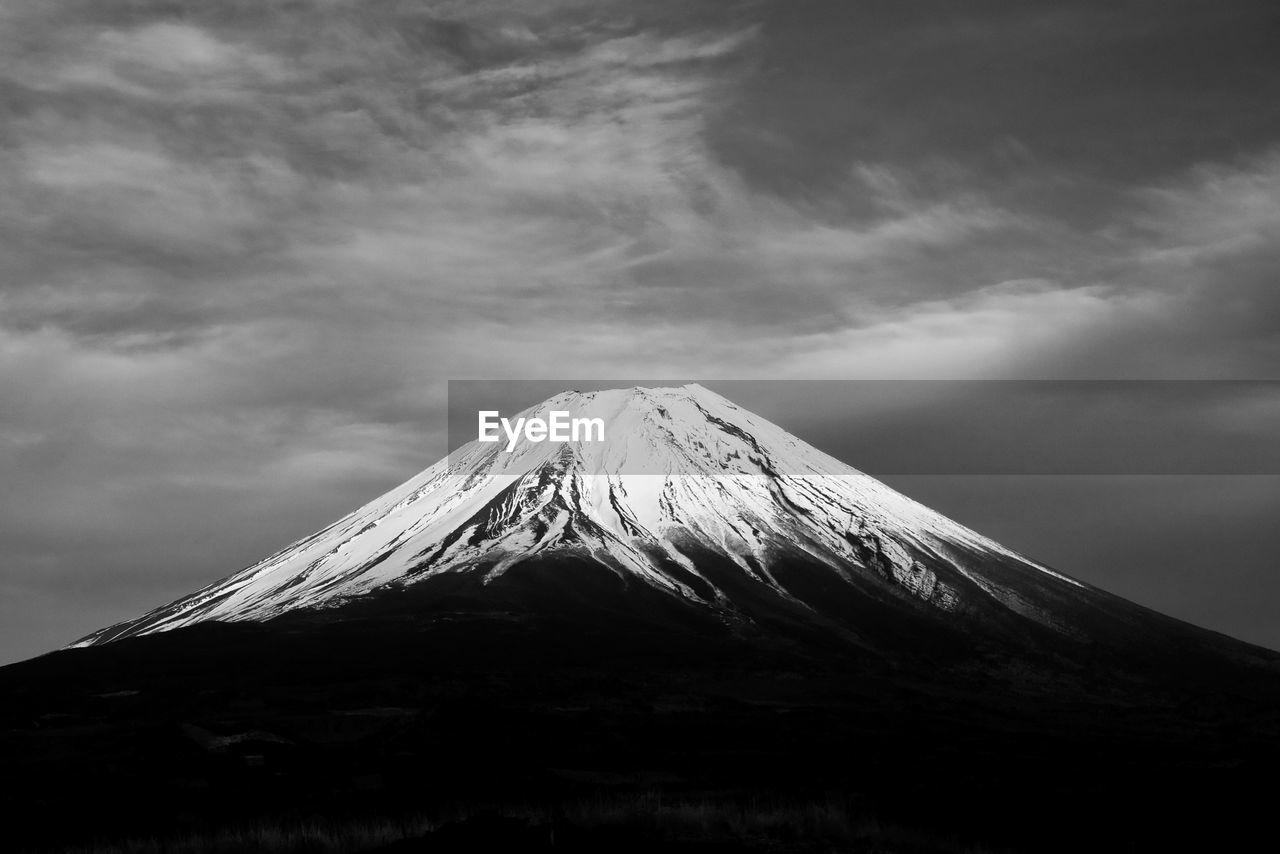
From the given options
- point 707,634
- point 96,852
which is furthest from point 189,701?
point 96,852

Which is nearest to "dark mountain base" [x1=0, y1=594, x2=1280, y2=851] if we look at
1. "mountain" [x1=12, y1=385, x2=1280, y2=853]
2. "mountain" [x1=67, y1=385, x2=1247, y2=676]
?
"mountain" [x1=12, y1=385, x2=1280, y2=853]

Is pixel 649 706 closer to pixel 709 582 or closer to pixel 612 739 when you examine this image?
pixel 612 739

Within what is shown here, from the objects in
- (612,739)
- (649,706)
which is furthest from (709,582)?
(612,739)

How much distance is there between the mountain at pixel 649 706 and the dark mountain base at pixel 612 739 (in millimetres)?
293

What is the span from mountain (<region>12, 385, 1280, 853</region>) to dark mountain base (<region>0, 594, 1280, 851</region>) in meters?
0.29

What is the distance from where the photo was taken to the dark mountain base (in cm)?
3347

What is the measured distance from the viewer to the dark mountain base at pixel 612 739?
33.5 m

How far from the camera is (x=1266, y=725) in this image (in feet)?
388

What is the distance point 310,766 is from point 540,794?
13.7 metres

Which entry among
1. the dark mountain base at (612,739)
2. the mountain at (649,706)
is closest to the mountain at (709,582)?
the mountain at (649,706)

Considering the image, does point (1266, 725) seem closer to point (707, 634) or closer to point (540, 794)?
point (707, 634)

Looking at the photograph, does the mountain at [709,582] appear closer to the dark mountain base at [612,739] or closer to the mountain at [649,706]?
the mountain at [649,706]

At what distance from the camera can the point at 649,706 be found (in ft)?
347

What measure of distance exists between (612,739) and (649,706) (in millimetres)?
31436
